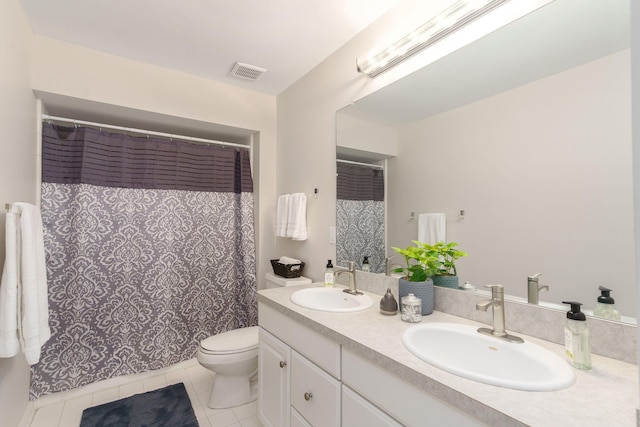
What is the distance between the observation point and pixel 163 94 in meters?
2.27

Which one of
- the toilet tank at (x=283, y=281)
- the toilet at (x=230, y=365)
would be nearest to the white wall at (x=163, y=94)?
the toilet tank at (x=283, y=281)

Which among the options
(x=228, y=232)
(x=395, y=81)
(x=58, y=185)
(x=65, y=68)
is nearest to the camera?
(x=395, y=81)

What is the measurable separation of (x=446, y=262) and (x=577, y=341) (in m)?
0.56

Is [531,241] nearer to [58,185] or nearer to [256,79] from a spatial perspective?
[256,79]

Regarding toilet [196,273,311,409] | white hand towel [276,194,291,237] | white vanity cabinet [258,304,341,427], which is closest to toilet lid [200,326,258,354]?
toilet [196,273,311,409]

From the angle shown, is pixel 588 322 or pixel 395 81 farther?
pixel 395 81

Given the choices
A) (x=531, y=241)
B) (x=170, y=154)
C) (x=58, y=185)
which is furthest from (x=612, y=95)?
(x=58, y=185)

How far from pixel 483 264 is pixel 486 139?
524 millimetres

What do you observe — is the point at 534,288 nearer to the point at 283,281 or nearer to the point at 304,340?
the point at 304,340

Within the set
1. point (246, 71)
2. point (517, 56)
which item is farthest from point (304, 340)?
point (246, 71)

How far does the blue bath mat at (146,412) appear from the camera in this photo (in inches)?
71.9

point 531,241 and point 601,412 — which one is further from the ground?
point 531,241

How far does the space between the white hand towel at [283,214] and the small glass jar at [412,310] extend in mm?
1354

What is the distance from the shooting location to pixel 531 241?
3.68 feet
